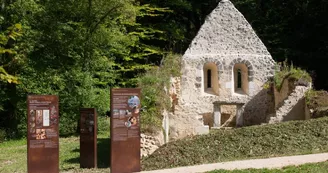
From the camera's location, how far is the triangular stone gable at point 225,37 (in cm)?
2267

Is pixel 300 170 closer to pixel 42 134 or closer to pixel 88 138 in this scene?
pixel 42 134

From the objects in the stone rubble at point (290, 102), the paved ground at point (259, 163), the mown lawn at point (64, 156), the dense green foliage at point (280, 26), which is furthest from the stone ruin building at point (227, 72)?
the paved ground at point (259, 163)

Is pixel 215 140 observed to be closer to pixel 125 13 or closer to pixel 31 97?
pixel 31 97

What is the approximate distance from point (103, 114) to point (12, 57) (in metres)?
5.43

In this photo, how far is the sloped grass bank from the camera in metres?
12.3

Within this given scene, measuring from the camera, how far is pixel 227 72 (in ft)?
74.2

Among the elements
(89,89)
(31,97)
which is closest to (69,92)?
(89,89)

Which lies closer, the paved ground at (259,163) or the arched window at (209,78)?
the paved ground at (259,163)

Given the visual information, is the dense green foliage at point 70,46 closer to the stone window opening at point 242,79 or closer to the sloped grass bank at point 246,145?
the stone window opening at point 242,79

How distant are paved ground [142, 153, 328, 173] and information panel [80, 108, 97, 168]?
267cm

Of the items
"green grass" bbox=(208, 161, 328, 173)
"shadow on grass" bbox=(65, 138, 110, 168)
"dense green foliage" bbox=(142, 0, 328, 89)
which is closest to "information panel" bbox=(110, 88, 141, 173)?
"green grass" bbox=(208, 161, 328, 173)

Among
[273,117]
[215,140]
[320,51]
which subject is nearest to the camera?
[215,140]

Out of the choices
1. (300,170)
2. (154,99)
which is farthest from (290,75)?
(300,170)

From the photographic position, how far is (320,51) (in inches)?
1122
